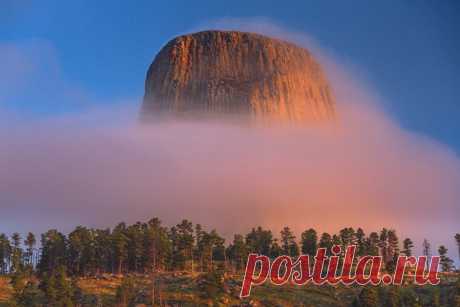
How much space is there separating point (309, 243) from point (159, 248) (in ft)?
143

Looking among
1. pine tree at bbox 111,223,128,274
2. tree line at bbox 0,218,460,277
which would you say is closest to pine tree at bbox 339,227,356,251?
tree line at bbox 0,218,460,277

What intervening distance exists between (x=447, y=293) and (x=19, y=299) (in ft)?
292

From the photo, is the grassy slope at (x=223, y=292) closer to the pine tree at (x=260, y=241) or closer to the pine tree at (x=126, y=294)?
the pine tree at (x=126, y=294)

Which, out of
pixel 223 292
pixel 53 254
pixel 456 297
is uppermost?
pixel 53 254

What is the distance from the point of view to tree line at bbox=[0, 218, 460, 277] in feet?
528

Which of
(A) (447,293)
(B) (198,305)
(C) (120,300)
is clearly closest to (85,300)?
(C) (120,300)

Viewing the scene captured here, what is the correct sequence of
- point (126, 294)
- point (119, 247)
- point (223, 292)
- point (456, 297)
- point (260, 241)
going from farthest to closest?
point (260, 241)
point (119, 247)
point (223, 292)
point (456, 297)
point (126, 294)

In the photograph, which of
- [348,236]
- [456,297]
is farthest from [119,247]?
[456,297]

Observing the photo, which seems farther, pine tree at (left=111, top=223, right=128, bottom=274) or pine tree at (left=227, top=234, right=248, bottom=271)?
pine tree at (left=227, top=234, right=248, bottom=271)

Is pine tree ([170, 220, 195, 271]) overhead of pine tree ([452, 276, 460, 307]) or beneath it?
overhead

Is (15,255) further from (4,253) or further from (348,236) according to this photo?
(348,236)

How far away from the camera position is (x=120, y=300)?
127 meters

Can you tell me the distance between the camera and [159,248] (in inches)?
6319

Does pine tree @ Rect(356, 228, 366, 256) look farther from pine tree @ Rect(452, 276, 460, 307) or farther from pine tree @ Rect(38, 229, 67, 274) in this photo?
pine tree @ Rect(38, 229, 67, 274)
